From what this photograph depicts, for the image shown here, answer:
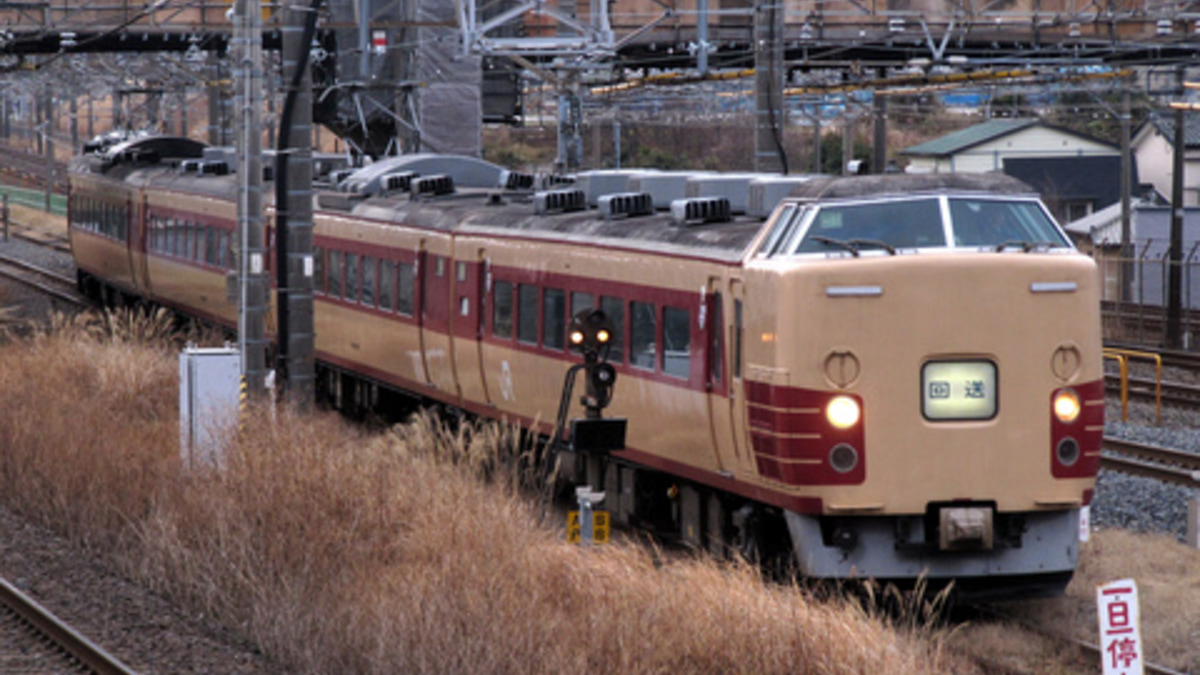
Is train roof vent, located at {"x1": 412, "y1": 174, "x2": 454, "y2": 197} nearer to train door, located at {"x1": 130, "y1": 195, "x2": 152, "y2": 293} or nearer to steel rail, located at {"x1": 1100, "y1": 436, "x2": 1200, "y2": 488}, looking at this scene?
steel rail, located at {"x1": 1100, "y1": 436, "x2": 1200, "y2": 488}

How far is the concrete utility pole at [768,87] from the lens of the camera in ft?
61.4

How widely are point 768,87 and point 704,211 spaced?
6.04 meters

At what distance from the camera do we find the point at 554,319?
15.0m

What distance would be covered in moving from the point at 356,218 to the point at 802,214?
9887 mm

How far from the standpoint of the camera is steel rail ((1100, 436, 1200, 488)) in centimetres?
1667

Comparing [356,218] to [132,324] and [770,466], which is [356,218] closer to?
[132,324]

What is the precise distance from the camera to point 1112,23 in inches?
1187

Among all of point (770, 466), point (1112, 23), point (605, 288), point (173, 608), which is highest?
point (1112, 23)

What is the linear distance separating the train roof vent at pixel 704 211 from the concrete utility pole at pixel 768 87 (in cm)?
555

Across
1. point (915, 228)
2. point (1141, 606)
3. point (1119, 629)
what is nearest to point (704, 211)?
point (915, 228)

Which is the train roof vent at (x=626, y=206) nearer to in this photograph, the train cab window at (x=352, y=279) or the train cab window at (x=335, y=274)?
the train cab window at (x=352, y=279)

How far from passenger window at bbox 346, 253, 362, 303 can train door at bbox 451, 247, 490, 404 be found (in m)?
3.37

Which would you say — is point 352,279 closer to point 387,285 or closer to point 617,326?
point 387,285

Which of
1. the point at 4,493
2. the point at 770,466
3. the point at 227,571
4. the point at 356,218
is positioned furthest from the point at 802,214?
the point at 356,218
